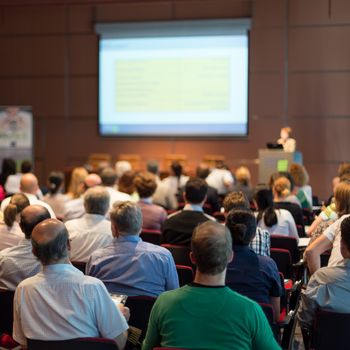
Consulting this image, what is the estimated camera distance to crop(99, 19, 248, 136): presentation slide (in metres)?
11.6

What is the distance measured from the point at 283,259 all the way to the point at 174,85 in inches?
318

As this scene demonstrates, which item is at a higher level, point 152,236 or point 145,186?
point 145,186

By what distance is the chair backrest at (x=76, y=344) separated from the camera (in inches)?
89.2

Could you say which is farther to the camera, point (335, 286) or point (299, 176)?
point (299, 176)

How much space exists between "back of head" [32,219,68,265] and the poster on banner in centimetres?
960

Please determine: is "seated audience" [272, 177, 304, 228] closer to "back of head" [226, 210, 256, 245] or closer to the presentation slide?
"back of head" [226, 210, 256, 245]

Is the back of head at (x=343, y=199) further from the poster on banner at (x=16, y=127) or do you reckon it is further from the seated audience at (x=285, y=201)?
the poster on banner at (x=16, y=127)

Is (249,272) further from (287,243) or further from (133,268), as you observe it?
(287,243)

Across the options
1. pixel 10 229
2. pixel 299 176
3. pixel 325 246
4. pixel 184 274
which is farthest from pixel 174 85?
pixel 184 274

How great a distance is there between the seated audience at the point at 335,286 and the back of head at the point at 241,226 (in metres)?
0.42

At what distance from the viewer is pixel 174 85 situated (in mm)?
11969

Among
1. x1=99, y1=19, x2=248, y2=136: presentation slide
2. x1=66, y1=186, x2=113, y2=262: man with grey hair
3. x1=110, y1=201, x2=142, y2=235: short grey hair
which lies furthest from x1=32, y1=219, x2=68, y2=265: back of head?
x1=99, y1=19, x2=248, y2=136: presentation slide

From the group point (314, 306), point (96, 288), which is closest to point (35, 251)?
point (96, 288)

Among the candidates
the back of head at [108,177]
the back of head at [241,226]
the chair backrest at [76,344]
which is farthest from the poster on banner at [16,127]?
the chair backrest at [76,344]
